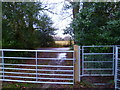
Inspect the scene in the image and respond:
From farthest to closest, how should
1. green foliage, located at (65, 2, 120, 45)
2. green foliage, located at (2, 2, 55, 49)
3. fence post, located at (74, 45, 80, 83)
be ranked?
green foliage, located at (2, 2, 55, 49) < green foliage, located at (65, 2, 120, 45) < fence post, located at (74, 45, 80, 83)

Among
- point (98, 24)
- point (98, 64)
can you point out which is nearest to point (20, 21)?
point (98, 24)

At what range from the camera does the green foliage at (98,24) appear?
3182 millimetres

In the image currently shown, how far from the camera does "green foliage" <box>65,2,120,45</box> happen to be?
125 inches

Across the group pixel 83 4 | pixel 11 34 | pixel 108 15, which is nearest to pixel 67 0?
pixel 83 4

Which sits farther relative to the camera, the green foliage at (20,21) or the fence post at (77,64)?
the green foliage at (20,21)

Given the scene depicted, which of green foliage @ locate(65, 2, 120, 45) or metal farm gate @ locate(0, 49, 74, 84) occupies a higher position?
green foliage @ locate(65, 2, 120, 45)

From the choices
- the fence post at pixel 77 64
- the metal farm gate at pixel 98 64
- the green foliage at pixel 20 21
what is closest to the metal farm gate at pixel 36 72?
the fence post at pixel 77 64

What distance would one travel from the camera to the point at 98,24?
3.54 meters

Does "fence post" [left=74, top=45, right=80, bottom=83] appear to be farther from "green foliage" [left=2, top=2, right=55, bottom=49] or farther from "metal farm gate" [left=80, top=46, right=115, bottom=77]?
"green foliage" [left=2, top=2, right=55, bottom=49]

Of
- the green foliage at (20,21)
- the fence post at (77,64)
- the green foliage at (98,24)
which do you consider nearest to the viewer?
the fence post at (77,64)

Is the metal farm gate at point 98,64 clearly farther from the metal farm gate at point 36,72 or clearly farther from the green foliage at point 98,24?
the metal farm gate at point 36,72

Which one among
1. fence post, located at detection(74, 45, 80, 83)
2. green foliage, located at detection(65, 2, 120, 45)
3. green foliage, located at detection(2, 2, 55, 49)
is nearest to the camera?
fence post, located at detection(74, 45, 80, 83)

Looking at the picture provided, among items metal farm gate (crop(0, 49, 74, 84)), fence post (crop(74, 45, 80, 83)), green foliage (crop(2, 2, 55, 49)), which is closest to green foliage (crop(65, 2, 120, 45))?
fence post (crop(74, 45, 80, 83))

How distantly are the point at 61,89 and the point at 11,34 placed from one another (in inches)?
185
